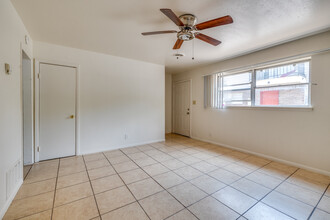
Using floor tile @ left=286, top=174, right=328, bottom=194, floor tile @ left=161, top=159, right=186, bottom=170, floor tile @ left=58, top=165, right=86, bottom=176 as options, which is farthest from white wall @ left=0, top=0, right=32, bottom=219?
floor tile @ left=286, top=174, right=328, bottom=194

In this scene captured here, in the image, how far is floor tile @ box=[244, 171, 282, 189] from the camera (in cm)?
222

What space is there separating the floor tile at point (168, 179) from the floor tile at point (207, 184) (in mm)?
220

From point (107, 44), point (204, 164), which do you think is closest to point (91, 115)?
point (107, 44)

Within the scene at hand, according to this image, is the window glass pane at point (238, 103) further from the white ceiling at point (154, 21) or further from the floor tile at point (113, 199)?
the floor tile at point (113, 199)

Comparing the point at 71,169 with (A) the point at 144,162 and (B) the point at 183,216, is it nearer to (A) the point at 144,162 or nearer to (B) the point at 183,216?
(A) the point at 144,162

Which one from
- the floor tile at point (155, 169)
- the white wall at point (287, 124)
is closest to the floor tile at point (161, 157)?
the floor tile at point (155, 169)

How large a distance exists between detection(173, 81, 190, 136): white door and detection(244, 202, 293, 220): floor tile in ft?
11.8

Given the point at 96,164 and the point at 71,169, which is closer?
the point at 71,169

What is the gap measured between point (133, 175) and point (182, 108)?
353cm

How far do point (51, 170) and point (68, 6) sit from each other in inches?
105

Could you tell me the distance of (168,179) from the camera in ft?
7.66

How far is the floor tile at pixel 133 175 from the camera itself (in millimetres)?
2309

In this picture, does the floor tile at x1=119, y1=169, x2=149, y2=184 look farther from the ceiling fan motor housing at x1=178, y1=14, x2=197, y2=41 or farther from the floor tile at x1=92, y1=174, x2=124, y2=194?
the ceiling fan motor housing at x1=178, y1=14, x2=197, y2=41

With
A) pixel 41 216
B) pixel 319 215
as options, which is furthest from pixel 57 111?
pixel 319 215
